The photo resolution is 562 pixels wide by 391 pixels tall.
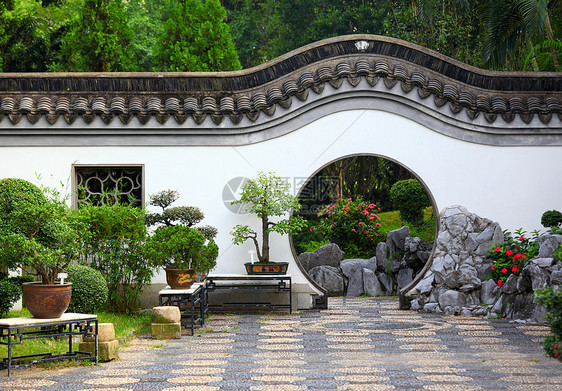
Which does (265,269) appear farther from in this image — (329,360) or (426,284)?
(329,360)

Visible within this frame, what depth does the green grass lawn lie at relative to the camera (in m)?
6.81

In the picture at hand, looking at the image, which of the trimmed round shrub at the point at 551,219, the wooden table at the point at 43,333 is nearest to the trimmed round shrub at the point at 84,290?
the wooden table at the point at 43,333

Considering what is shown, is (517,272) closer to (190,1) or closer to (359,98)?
(359,98)

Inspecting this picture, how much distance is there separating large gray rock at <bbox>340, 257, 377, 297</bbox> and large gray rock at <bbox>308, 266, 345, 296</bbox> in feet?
0.49

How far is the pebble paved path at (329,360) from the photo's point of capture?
5.69 m

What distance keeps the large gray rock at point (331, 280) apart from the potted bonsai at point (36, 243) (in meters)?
6.98

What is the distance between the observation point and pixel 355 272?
13.4 m

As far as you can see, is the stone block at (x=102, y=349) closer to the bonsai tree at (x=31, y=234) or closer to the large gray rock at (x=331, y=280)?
the bonsai tree at (x=31, y=234)

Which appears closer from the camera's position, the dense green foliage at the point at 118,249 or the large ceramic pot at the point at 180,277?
the large ceramic pot at the point at 180,277

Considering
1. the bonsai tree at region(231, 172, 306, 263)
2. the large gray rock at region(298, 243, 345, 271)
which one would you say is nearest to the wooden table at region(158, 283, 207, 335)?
the bonsai tree at region(231, 172, 306, 263)

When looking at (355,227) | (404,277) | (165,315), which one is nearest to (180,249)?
(165,315)

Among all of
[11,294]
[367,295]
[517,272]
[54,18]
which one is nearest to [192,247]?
[11,294]

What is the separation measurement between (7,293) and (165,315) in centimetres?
170

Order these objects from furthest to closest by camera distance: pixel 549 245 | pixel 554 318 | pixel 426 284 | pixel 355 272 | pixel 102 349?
pixel 355 272
pixel 426 284
pixel 549 245
pixel 102 349
pixel 554 318
